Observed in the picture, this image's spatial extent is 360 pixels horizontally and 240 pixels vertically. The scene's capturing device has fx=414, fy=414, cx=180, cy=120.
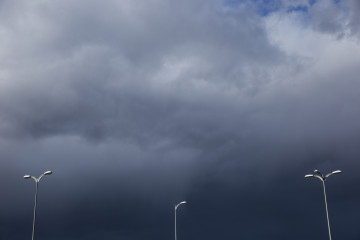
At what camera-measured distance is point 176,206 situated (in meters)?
66.3

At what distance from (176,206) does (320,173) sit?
27.9m

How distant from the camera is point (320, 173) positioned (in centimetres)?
4466

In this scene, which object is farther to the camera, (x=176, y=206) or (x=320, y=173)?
(x=176, y=206)
